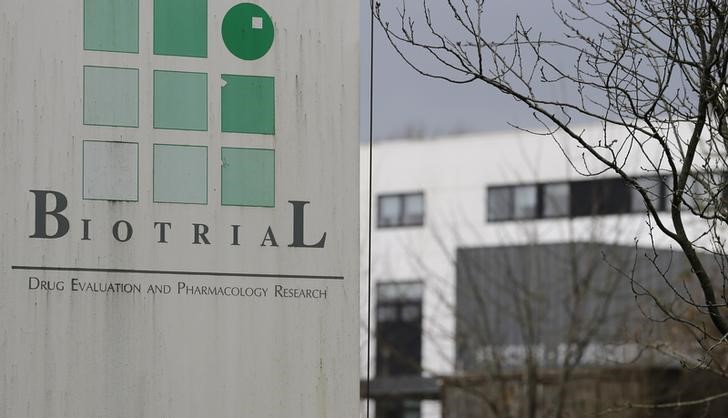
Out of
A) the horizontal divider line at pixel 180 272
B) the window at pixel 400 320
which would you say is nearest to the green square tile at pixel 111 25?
the horizontal divider line at pixel 180 272

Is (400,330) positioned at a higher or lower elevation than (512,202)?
lower

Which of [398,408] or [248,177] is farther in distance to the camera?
[398,408]

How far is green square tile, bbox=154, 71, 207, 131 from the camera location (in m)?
8.97

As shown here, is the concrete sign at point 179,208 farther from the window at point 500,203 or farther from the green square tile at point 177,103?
the window at point 500,203

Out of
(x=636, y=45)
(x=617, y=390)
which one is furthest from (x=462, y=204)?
(x=636, y=45)

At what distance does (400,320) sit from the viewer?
54.7m

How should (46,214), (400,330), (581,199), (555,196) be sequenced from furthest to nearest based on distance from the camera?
1. (400,330)
2. (555,196)
3. (581,199)
4. (46,214)

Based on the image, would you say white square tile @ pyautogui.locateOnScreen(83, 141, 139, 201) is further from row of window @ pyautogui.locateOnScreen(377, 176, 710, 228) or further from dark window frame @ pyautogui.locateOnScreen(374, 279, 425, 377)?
dark window frame @ pyautogui.locateOnScreen(374, 279, 425, 377)

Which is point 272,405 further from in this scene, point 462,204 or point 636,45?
point 462,204

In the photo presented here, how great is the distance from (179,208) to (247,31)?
1.16m

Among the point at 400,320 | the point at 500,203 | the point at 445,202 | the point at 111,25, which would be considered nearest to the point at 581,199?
the point at 500,203

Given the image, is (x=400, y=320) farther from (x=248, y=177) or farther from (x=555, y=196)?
(x=248, y=177)

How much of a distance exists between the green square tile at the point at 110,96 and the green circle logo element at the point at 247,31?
624mm

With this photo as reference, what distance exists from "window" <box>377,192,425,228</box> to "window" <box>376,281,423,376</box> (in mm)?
4036
